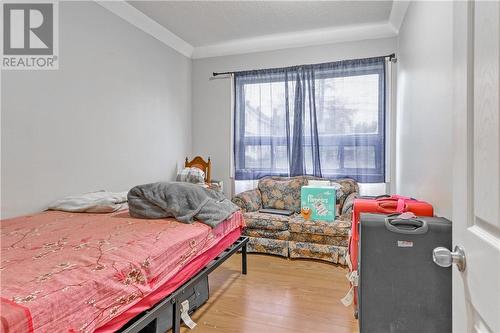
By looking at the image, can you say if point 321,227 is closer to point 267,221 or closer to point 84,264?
point 267,221

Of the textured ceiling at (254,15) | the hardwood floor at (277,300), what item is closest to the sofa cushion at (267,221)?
the hardwood floor at (277,300)

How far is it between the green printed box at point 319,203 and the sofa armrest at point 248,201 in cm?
65

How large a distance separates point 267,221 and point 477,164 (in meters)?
2.72

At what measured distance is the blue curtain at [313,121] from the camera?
3664 mm

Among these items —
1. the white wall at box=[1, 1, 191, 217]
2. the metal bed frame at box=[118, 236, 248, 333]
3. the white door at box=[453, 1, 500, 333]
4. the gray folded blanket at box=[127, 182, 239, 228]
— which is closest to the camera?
the white door at box=[453, 1, 500, 333]

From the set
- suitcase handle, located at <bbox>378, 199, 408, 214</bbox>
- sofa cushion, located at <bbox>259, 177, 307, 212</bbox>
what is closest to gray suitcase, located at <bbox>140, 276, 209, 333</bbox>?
suitcase handle, located at <bbox>378, 199, 408, 214</bbox>

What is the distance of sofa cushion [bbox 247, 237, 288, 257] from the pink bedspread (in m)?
1.27

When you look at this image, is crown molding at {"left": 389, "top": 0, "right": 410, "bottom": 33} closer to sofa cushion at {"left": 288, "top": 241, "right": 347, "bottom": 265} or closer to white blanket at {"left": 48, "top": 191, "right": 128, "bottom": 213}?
sofa cushion at {"left": 288, "top": 241, "right": 347, "bottom": 265}

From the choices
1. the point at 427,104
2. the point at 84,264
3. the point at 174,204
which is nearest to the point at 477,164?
the point at 84,264

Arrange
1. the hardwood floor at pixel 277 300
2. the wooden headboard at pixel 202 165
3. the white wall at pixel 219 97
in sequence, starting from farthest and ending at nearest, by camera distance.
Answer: the wooden headboard at pixel 202 165
the white wall at pixel 219 97
the hardwood floor at pixel 277 300

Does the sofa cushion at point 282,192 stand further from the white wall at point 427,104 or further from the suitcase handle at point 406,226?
the suitcase handle at point 406,226

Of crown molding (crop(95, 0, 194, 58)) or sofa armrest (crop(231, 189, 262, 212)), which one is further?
sofa armrest (crop(231, 189, 262, 212))

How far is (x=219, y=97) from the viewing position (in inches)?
173

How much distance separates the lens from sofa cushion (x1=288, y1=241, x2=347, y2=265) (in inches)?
118
